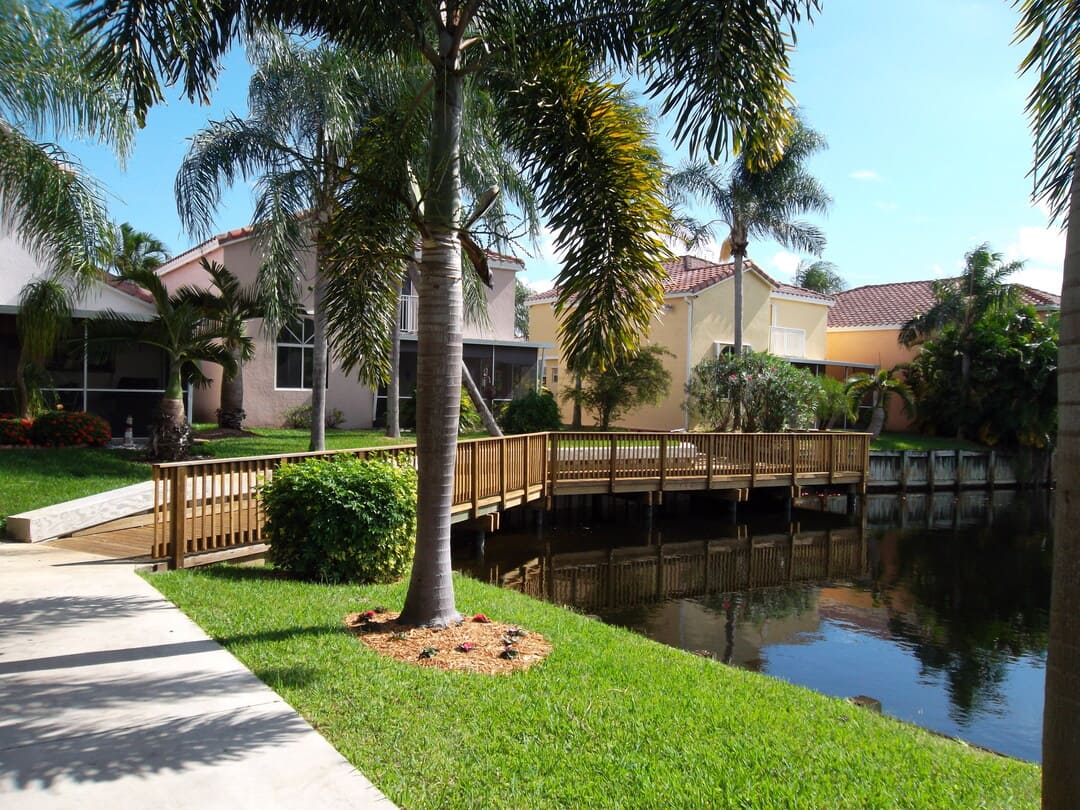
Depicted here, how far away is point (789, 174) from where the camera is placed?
2780cm

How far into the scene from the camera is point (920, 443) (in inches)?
1247

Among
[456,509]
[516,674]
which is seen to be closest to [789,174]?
[456,509]

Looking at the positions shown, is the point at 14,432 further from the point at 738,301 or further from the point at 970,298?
the point at 970,298

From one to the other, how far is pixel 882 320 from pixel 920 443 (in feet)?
34.4

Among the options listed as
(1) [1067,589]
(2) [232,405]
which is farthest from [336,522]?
(2) [232,405]

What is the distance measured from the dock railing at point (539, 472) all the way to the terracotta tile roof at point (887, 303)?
18.3 m

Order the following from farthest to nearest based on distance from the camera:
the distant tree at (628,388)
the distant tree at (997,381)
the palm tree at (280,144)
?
the distant tree at (997,381)
the distant tree at (628,388)
the palm tree at (280,144)

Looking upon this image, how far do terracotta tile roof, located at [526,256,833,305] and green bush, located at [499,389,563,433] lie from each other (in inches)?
269

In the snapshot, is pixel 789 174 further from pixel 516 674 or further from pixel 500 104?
pixel 516 674

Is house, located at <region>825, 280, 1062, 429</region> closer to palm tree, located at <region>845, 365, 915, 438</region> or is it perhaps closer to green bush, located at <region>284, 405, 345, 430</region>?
palm tree, located at <region>845, 365, 915, 438</region>

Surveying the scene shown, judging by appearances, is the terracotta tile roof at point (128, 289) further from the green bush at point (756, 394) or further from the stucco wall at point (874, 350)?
the stucco wall at point (874, 350)

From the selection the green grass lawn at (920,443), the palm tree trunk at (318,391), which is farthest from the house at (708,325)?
the palm tree trunk at (318,391)

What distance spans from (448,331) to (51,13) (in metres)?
8.48

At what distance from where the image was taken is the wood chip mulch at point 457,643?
6.37 metres
